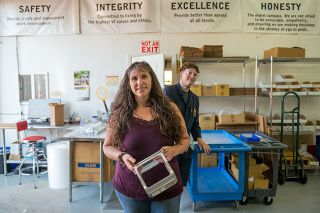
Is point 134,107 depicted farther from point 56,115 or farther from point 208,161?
point 56,115

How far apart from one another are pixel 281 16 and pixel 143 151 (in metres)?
3.78

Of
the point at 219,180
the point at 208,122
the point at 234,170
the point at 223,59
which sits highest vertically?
the point at 223,59

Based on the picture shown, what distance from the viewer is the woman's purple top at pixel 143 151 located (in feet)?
4.19

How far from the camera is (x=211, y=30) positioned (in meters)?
4.05

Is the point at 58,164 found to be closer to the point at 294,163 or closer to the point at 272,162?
the point at 272,162

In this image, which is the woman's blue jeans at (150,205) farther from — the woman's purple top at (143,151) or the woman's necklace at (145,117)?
the woman's necklace at (145,117)

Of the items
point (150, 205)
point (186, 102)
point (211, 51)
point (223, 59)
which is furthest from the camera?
point (223, 59)

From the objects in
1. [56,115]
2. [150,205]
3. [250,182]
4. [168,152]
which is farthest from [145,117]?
[56,115]

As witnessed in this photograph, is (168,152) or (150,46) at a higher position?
(150,46)

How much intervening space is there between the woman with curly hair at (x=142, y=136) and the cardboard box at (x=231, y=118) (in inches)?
92.4

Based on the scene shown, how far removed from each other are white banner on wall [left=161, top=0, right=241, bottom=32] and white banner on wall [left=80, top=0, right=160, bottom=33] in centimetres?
18

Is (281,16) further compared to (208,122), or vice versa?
(281,16)

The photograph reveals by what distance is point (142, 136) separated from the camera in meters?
1.28

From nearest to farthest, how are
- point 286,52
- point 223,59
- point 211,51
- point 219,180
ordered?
1. point 219,180
2. point 286,52
3. point 211,51
4. point 223,59
